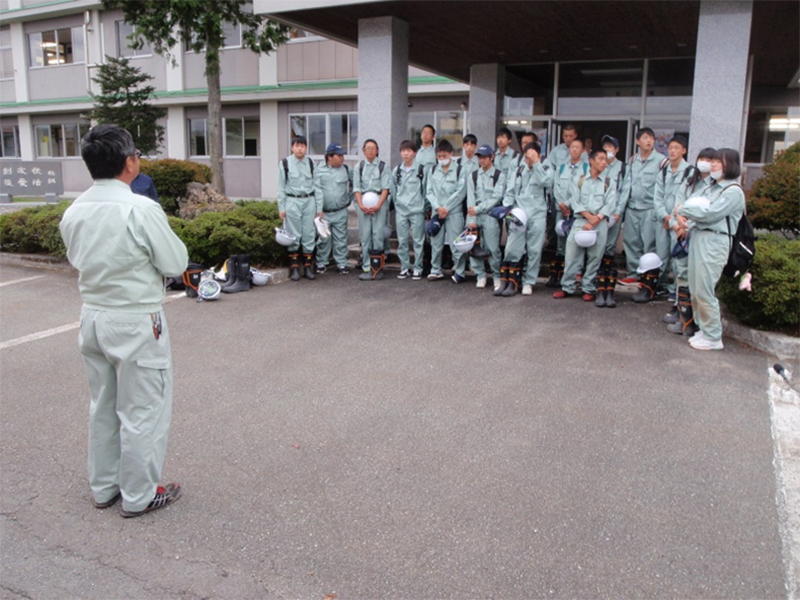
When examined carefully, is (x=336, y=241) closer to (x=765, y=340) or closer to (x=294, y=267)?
(x=294, y=267)

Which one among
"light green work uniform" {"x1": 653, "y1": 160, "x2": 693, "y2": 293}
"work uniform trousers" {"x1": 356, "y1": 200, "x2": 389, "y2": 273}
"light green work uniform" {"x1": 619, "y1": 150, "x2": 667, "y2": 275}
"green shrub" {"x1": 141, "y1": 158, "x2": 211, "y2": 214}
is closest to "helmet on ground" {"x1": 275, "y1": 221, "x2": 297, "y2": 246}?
"work uniform trousers" {"x1": 356, "y1": 200, "x2": 389, "y2": 273}

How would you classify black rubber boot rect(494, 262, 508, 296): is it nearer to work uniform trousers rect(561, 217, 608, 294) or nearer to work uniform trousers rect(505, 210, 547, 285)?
work uniform trousers rect(505, 210, 547, 285)

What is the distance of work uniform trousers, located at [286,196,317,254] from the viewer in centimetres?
958

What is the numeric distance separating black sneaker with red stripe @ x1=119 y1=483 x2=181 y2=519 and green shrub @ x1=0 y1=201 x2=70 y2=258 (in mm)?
7862

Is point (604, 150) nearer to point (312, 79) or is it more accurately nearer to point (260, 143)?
point (312, 79)

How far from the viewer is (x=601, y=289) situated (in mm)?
8102

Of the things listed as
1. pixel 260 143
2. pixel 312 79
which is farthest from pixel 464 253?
pixel 260 143

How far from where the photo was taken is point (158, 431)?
11.7 ft

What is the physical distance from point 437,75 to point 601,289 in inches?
443

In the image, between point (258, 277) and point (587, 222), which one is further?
point (258, 277)

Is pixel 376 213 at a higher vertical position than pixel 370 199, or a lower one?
lower

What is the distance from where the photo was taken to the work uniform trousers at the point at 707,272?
20.4 ft

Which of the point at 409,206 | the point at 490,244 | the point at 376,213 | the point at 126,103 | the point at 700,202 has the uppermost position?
the point at 126,103

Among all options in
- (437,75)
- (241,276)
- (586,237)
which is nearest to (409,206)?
(241,276)
